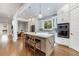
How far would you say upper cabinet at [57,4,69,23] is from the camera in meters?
2.16

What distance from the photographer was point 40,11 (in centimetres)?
235

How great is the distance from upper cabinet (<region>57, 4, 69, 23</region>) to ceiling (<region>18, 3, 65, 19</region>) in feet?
0.33

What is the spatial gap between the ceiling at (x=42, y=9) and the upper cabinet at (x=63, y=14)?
0.33 ft

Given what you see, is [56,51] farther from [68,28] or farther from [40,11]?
[40,11]

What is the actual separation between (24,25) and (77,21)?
146 centimetres

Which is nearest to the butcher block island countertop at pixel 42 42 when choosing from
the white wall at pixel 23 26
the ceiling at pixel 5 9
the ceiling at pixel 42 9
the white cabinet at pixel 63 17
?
Answer: the white wall at pixel 23 26

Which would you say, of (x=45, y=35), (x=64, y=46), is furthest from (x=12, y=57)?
(x=64, y=46)

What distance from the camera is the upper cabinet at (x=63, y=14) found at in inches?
84.9

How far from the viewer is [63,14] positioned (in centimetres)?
224

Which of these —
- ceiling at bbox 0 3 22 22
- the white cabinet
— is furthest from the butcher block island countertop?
ceiling at bbox 0 3 22 22

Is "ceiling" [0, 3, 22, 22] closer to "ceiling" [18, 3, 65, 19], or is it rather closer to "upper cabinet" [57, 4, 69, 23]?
"ceiling" [18, 3, 65, 19]

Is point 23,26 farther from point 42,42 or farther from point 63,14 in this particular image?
point 63,14

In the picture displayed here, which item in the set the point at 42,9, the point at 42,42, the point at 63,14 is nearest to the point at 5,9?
the point at 42,9

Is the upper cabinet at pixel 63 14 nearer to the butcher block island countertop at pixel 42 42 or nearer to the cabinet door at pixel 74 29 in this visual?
the cabinet door at pixel 74 29
